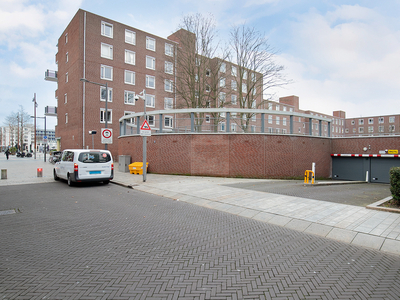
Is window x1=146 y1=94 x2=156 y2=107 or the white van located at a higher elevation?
window x1=146 y1=94 x2=156 y2=107

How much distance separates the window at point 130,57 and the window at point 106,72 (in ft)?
9.19

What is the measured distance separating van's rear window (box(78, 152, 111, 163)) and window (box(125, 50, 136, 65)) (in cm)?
2453

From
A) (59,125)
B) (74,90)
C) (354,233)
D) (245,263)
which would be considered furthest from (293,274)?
(59,125)

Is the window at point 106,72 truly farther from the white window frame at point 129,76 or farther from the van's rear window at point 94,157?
the van's rear window at point 94,157

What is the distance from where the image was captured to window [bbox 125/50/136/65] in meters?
32.5

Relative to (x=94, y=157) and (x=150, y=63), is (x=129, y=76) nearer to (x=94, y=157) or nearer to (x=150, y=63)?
(x=150, y=63)

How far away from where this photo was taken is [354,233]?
16.8 feet

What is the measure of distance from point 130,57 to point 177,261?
111 feet

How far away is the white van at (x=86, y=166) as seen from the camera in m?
11.1

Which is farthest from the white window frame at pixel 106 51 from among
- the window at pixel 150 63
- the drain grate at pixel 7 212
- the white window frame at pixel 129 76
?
the drain grate at pixel 7 212

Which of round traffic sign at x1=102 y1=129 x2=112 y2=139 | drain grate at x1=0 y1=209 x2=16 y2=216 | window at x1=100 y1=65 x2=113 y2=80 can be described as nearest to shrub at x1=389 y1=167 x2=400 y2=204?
drain grate at x1=0 y1=209 x2=16 y2=216

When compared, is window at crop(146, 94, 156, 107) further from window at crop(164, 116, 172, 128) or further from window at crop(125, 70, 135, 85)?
window at crop(164, 116, 172, 128)

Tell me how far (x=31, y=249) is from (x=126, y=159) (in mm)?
13241

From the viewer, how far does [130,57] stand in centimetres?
3300
